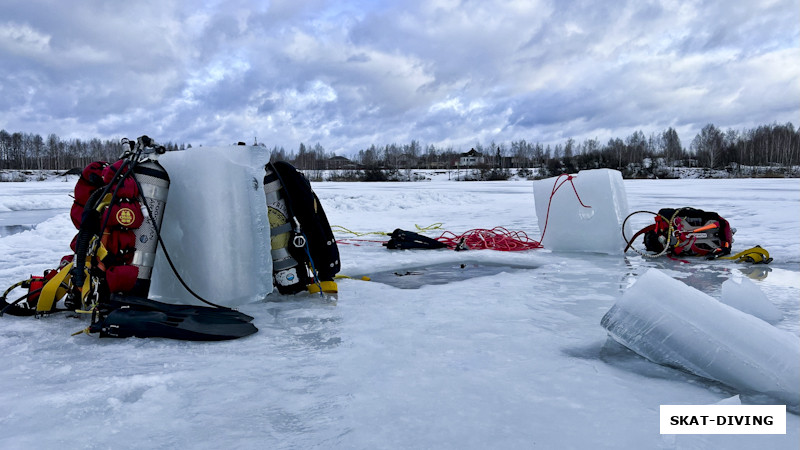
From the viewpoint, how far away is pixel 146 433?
1470 millimetres

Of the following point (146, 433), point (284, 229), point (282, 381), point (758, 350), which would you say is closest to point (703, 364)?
point (758, 350)

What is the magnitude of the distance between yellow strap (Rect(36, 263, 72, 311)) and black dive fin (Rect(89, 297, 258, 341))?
1.94 ft

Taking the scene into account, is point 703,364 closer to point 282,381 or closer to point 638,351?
point 638,351

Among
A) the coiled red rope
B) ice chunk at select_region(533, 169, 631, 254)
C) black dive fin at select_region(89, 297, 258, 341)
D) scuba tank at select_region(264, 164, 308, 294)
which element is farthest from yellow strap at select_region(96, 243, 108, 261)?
ice chunk at select_region(533, 169, 631, 254)

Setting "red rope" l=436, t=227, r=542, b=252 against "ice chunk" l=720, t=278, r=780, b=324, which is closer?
"ice chunk" l=720, t=278, r=780, b=324

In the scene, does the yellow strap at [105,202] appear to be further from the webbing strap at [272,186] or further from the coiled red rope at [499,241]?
the coiled red rope at [499,241]

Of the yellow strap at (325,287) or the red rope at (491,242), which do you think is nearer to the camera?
the yellow strap at (325,287)

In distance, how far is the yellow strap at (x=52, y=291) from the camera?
280 centimetres

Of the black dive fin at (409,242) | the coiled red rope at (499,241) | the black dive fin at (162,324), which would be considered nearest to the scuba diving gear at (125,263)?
the black dive fin at (162,324)

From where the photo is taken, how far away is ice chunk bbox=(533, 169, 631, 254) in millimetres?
5000

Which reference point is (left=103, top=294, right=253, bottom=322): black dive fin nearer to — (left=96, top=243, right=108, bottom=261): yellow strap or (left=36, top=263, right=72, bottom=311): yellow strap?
(left=96, top=243, right=108, bottom=261): yellow strap

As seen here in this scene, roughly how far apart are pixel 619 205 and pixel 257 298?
3.96 metres

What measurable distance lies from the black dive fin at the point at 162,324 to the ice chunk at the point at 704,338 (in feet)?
6.30

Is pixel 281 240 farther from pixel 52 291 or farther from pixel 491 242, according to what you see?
pixel 491 242
